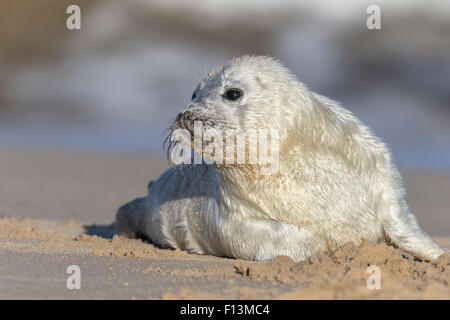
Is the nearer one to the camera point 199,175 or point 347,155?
point 347,155

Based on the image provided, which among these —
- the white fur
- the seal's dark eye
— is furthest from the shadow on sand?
the seal's dark eye

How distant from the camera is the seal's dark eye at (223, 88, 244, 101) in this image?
196 inches

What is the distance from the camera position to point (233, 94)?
499 cm

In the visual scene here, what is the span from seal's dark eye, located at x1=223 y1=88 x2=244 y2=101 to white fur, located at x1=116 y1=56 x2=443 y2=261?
0.03 meters

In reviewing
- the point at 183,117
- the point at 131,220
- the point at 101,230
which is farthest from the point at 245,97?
the point at 101,230

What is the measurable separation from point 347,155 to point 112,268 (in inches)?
75.1

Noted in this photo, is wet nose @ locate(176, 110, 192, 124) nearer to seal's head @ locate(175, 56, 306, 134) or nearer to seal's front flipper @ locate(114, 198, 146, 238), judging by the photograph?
seal's head @ locate(175, 56, 306, 134)

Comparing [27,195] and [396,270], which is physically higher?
[27,195]

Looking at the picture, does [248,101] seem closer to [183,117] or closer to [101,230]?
[183,117]

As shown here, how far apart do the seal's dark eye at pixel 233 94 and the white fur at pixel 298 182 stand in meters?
0.03

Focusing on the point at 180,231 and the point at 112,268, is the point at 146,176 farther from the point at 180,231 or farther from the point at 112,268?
the point at 112,268
